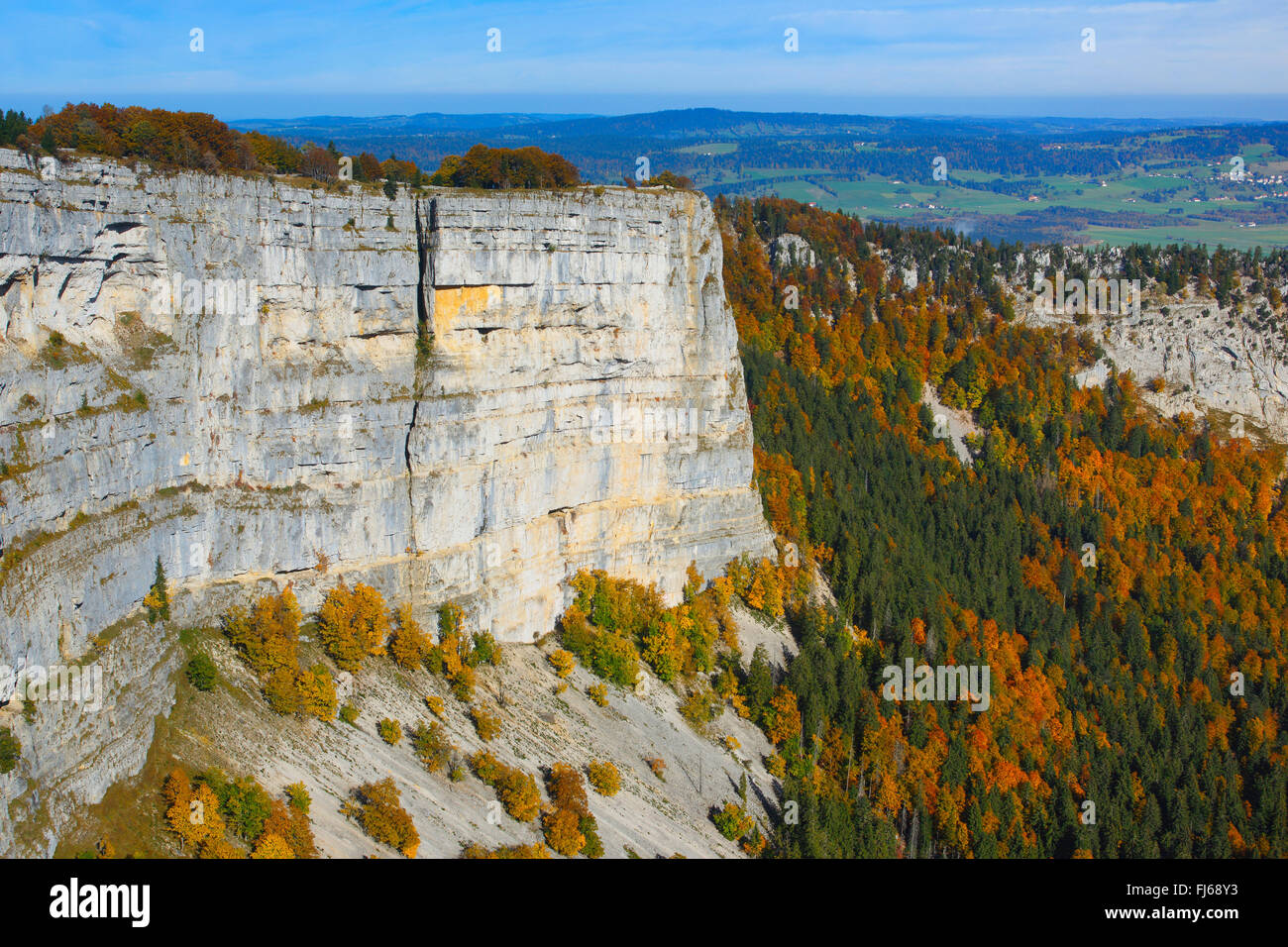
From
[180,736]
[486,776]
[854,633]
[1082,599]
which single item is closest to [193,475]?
[180,736]

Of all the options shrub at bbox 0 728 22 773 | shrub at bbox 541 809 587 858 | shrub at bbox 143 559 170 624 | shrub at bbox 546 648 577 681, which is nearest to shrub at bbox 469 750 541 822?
shrub at bbox 541 809 587 858

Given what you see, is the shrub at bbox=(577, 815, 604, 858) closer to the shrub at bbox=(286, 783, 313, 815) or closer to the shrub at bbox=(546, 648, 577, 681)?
the shrub at bbox=(546, 648, 577, 681)

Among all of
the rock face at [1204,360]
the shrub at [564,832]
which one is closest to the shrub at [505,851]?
the shrub at [564,832]

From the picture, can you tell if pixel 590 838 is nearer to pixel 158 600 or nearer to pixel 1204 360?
pixel 158 600
